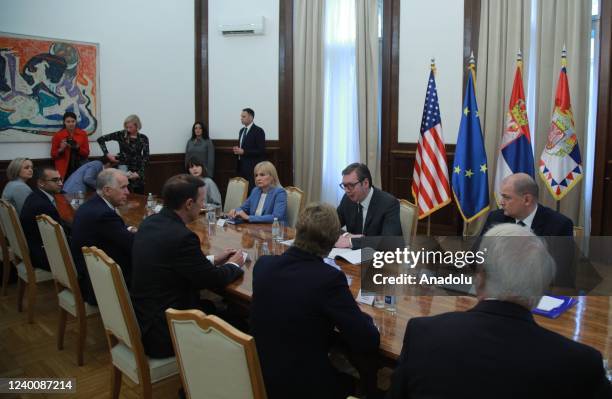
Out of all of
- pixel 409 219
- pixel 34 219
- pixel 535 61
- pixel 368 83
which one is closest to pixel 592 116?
pixel 535 61

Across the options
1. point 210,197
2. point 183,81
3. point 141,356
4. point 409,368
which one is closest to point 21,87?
point 183,81

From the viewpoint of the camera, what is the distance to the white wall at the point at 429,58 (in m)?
6.36

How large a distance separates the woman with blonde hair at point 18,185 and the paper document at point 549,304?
4156 mm

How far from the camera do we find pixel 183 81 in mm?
8219

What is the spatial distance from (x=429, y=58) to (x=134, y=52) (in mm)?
4360

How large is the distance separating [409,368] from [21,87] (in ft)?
22.0

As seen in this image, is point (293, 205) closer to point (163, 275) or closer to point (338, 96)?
point (163, 275)

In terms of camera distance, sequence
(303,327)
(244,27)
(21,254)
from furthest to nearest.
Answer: (244,27)
(21,254)
(303,327)

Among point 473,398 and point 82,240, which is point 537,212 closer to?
point 473,398

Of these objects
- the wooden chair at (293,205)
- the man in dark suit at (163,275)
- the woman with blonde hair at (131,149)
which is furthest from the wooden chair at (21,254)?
the woman with blonde hair at (131,149)

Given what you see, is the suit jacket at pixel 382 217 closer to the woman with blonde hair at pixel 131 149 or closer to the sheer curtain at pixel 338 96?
the sheer curtain at pixel 338 96

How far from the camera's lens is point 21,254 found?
12.7 feet

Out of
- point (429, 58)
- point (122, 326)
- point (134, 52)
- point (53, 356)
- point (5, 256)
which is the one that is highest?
point (134, 52)

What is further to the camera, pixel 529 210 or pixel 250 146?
pixel 250 146
